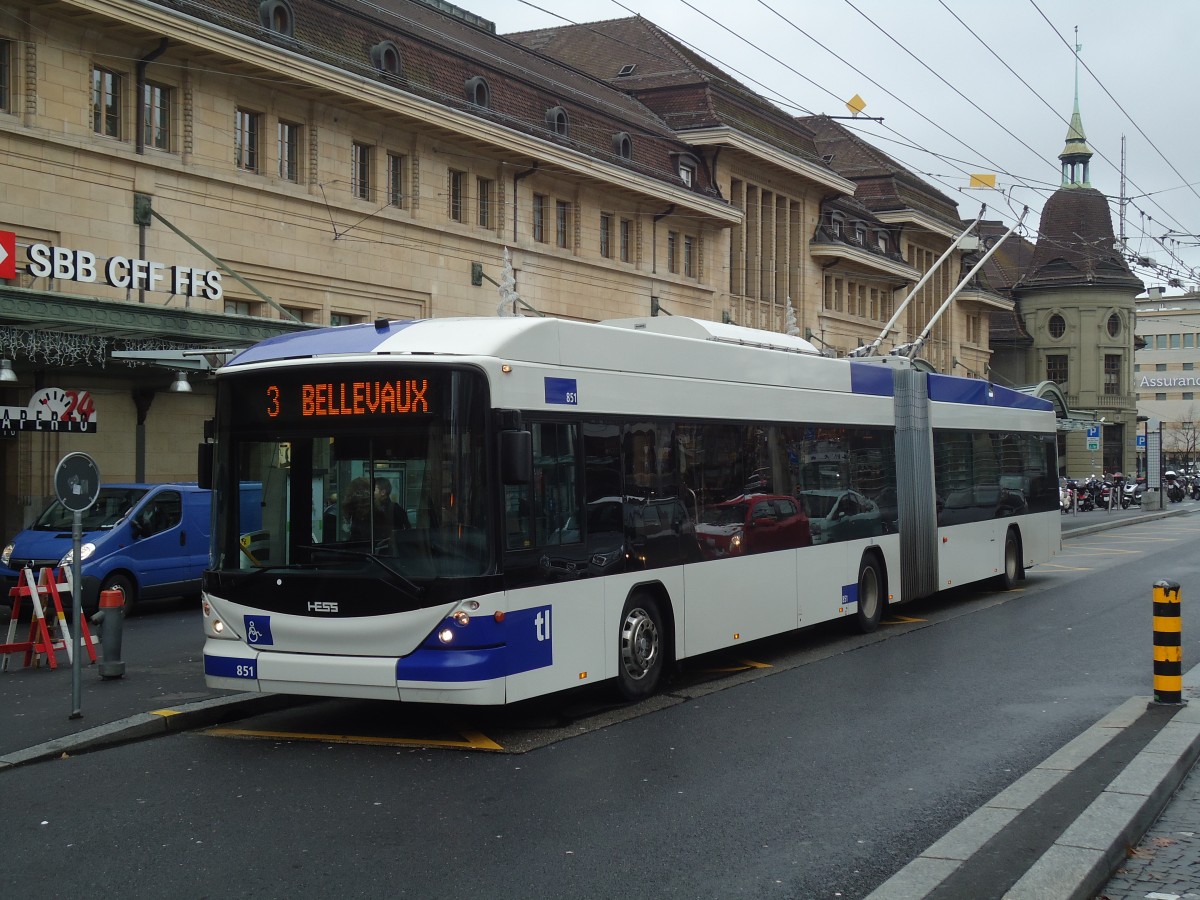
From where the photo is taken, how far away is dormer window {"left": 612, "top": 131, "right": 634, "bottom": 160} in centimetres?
3781

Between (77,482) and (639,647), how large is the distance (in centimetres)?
444

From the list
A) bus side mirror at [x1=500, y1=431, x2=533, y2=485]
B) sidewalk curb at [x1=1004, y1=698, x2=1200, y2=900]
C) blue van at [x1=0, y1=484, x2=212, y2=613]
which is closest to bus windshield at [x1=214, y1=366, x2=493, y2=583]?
bus side mirror at [x1=500, y1=431, x2=533, y2=485]

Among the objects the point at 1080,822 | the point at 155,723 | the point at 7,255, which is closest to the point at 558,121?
the point at 7,255

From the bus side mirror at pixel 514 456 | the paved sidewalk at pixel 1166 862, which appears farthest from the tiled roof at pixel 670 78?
the paved sidewalk at pixel 1166 862

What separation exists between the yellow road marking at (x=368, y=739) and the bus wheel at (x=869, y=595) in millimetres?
6642

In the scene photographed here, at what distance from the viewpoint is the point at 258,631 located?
9.55 m

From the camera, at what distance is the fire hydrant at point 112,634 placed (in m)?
12.0

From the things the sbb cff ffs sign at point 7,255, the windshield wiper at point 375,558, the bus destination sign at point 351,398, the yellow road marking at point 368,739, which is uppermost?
the sbb cff ffs sign at point 7,255

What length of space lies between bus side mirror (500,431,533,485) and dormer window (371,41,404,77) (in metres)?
22.4

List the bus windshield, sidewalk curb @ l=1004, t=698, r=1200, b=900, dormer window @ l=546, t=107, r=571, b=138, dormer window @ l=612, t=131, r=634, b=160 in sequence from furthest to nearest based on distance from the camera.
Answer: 1. dormer window @ l=612, t=131, r=634, b=160
2. dormer window @ l=546, t=107, r=571, b=138
3. the bus windshield
4. sidewalk curb @ l=1004, t=698, r=1200, b=900

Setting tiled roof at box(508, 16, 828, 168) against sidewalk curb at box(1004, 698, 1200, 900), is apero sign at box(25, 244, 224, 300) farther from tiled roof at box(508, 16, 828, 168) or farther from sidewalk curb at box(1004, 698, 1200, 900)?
tiled roof at box(508, 16, 828, 168)

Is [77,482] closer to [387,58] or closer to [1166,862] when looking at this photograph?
[1166,862]

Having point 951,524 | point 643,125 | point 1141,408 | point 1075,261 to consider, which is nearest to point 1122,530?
point 643,125

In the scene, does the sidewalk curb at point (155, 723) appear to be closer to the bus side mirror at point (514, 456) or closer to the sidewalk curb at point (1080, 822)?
the bus side mirror at point (514, 456)
